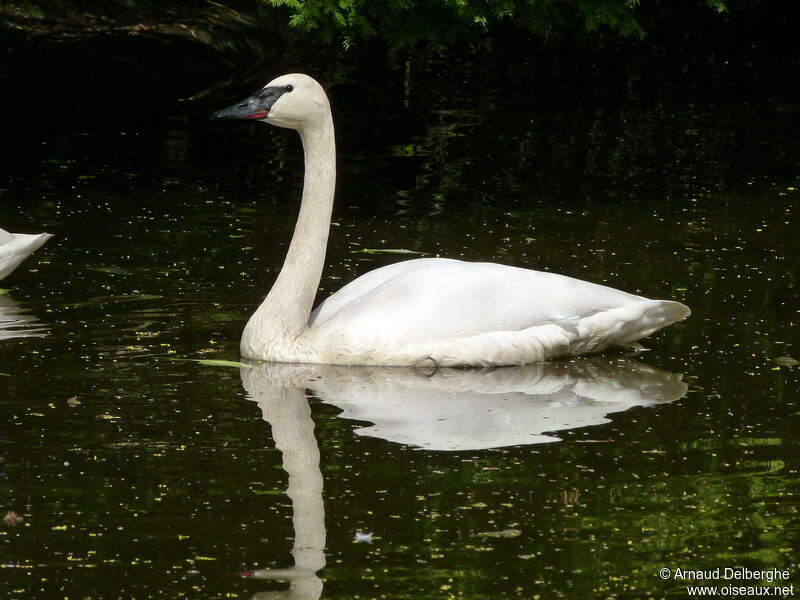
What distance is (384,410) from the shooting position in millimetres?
7281

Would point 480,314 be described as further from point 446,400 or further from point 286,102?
point 286,102

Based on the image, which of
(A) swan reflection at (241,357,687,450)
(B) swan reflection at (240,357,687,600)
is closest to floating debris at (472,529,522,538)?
(B) swan reflection at (240,357,687,600)

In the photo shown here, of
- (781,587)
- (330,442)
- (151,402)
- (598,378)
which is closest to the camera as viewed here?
(781,587)

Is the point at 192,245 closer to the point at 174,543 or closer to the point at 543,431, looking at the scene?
the point at 543,431

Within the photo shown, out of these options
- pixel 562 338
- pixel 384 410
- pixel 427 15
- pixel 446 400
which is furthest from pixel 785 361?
pixel 427 15

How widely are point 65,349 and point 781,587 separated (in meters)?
4.40

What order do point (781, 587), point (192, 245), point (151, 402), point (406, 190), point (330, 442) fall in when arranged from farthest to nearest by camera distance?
point (406, 190) → point (192, 245) → point (151, 402) → point (330, 442) → point (781, 587)

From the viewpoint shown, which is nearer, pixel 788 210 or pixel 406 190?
pixel 788 210

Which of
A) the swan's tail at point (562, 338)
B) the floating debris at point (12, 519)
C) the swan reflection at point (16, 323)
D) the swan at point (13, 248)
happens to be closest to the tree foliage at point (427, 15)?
the swan at point (13, 248)

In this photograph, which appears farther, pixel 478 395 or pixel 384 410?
pixel 478 395

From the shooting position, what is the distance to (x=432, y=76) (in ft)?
70.9

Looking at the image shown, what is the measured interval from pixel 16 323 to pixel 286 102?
2086 millimetres

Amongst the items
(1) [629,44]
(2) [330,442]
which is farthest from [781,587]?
(1) [629,44]

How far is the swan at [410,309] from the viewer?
7.98m
